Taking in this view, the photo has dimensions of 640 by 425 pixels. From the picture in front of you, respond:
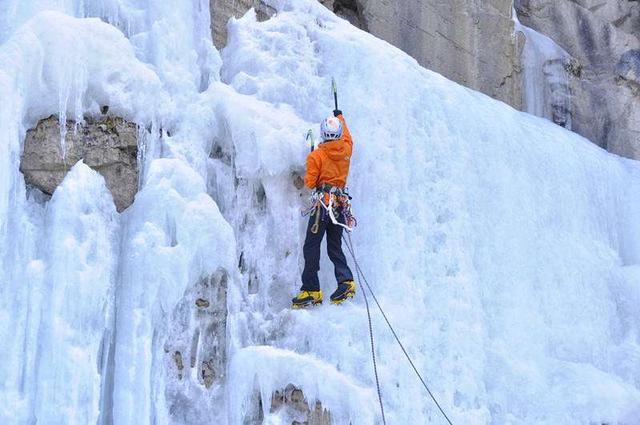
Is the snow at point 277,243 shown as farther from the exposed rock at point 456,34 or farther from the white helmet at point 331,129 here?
the exposed rock at point 456,34

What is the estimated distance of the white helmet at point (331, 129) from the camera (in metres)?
A: 6.98

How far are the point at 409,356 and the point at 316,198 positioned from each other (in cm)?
129

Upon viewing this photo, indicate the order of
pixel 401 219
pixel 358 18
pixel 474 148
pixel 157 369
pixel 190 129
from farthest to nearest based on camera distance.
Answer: pixel 358 18 → pixel 474 148 → pixel 401 219 → pixel 190 129 → pixel 157 369

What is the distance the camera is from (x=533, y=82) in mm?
11172

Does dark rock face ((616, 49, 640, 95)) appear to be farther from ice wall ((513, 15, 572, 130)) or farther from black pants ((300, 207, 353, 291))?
black pants ((300, 207, 353, 291))

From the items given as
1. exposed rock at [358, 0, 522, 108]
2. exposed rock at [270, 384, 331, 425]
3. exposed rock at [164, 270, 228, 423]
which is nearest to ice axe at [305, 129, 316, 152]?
exposed rock at [164, 270, 228, 423]

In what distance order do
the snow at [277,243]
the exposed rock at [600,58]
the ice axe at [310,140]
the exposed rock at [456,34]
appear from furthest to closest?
the exposed rock at [600,58] < the exposed rock at [456,34] < the ice axe at [310,140] < the snow at [277,243]

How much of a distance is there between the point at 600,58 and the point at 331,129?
233 inches

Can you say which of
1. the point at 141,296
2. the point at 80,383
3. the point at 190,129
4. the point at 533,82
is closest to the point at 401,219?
the point at 190,129

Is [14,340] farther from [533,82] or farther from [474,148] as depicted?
[533,82]

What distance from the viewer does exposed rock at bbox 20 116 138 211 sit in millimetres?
6285

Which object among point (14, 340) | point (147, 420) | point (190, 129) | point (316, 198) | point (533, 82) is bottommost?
point (147, 420)

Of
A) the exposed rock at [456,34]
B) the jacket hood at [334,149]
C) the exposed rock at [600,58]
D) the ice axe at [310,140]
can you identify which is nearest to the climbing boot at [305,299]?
the jacket hood at [334,149]

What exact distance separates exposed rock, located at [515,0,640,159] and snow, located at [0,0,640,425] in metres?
2.45
